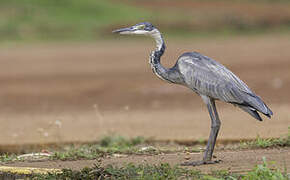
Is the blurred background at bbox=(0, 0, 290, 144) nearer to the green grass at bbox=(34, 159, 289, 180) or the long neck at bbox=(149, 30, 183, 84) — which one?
→ the long neck at bbox=(149, 30, 183, 84)

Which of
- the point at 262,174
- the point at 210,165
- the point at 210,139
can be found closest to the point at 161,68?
the point at 210,139

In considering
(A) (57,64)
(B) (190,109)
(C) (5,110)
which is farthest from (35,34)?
(B) (190,109)

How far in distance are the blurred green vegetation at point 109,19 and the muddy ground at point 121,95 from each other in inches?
97.7

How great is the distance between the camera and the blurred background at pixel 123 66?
37.6 ft

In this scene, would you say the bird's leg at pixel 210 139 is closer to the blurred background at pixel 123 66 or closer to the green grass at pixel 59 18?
the blurred background at pixel 123 66

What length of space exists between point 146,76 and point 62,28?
430 inches

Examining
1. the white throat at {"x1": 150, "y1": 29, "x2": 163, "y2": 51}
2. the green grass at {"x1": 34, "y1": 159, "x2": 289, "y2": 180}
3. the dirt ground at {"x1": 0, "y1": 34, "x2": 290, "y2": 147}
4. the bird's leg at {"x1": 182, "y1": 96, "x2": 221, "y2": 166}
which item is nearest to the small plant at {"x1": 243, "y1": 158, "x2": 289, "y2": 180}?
the green grass at {"x1": 34, "y1": 159, "x2": 289, "y2": 180}

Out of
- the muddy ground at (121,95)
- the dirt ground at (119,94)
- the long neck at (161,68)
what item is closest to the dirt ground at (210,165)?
the muddy ground at (121,95)

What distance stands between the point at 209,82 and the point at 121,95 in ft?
27.3

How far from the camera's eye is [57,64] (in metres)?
19.8

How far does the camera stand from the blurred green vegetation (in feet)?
87.0

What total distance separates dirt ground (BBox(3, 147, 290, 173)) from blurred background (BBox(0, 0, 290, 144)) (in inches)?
80.0

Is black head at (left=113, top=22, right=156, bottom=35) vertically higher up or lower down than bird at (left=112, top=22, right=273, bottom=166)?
higher up

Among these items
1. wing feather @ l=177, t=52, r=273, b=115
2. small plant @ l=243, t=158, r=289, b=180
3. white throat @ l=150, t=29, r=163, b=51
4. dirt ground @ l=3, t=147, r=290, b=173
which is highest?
white throat @ l=150, t=29, r=163, b=51
